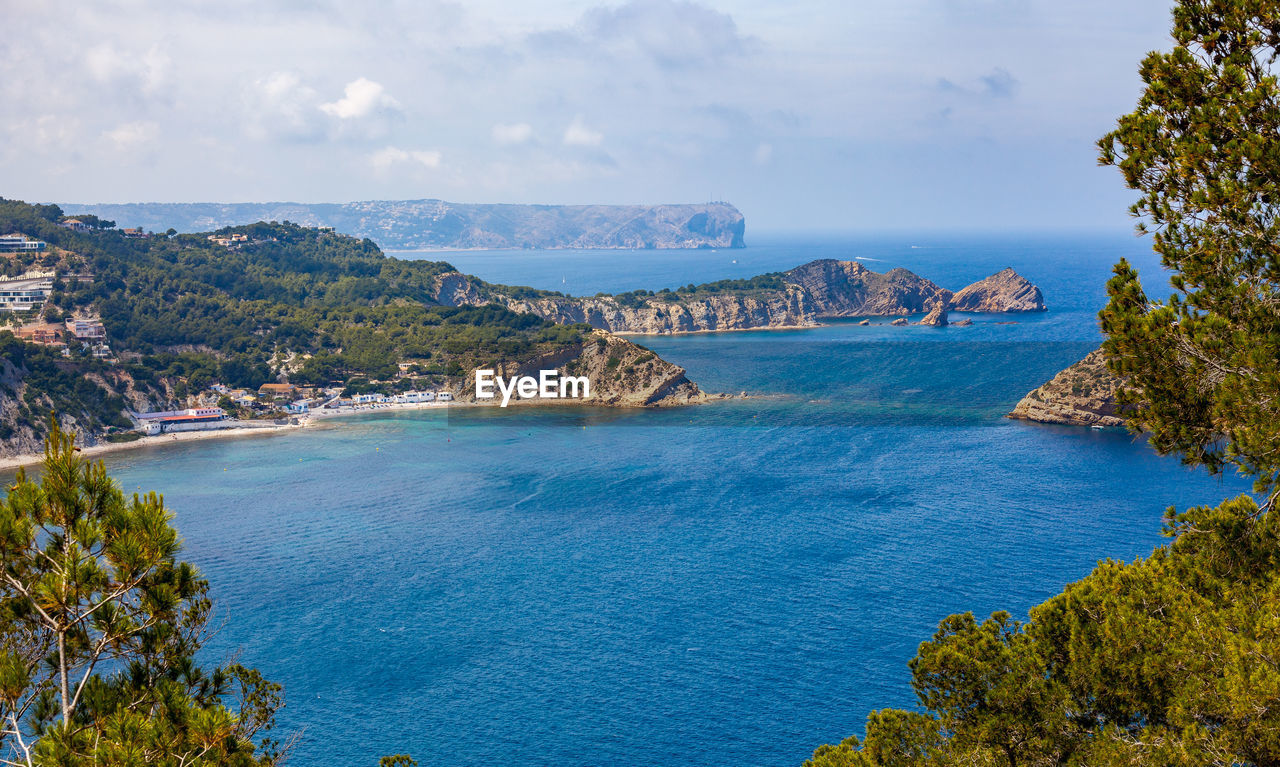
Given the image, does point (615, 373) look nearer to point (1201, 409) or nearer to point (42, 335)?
point (42, 335)

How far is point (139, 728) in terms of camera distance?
8.91 meters

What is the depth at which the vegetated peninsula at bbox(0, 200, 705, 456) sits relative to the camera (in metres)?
82.6

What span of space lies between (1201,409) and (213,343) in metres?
106

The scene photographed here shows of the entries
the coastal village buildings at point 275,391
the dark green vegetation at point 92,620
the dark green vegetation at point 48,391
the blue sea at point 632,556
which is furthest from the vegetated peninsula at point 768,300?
the dark green vegetation at point 92,620

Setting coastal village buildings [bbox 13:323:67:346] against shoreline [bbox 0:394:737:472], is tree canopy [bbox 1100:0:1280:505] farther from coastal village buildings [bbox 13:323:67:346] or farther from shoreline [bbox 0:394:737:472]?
coastal village buildings [bbox 13:323:67:346]

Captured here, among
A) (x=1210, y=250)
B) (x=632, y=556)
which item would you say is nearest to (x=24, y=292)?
(x=632, y=556)

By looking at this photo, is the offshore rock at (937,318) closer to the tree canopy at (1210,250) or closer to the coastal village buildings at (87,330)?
the coastal village buildings at (87,330)

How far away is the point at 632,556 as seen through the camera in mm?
48156

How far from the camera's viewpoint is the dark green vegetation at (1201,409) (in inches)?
450

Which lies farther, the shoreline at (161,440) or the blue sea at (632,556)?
the shoreline at (161,440)

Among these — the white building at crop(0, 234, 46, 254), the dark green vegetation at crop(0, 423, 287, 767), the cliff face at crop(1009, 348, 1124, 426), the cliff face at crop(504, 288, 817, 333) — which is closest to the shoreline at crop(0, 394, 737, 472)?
the cliff face at crop(1009, 348, 1124, 426)

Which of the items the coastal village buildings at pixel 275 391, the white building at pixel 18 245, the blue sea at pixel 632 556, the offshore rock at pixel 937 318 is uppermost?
the white building at pixel 18 245

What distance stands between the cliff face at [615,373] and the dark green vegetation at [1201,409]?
78.6 meters

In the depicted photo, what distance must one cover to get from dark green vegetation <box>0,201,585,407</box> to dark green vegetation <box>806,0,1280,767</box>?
91.6 m
